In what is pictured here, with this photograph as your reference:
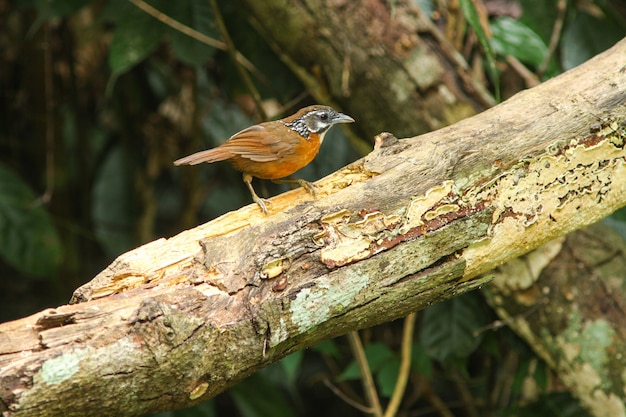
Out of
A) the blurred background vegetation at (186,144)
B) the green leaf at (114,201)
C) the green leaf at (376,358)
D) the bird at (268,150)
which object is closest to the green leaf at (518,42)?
the blurred background vegetation at (186,144)

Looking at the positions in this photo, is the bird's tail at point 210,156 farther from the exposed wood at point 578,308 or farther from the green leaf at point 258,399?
the green leaf at point 258,399

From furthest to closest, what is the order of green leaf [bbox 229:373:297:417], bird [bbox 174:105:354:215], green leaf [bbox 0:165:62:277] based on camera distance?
green leaf [bbox 229:373:297:417] < green leaf [bbox 0:165:62:277] < bird [bbox 174:105:354:215]

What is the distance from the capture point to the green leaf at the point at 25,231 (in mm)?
4281

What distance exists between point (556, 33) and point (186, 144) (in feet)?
8.40

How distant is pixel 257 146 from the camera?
3.08 m

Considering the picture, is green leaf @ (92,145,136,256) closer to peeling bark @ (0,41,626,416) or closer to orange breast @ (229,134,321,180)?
orange breast @ (229,134,321,180)

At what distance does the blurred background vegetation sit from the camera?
3.88 m

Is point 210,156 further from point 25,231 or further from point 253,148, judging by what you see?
point 25,231

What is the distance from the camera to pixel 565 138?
2570 mm

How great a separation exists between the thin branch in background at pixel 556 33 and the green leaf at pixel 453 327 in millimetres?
1204

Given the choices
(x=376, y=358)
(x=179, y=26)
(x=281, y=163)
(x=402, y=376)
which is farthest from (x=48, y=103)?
(x=402, y=376)

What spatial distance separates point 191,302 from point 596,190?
1.46 meters

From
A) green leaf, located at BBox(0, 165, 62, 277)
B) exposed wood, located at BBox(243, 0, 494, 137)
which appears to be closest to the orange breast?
exposed wood, located at BBox(243, 0, 494, 137)

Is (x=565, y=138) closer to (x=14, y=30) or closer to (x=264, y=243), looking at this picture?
(x=264, y=243)
